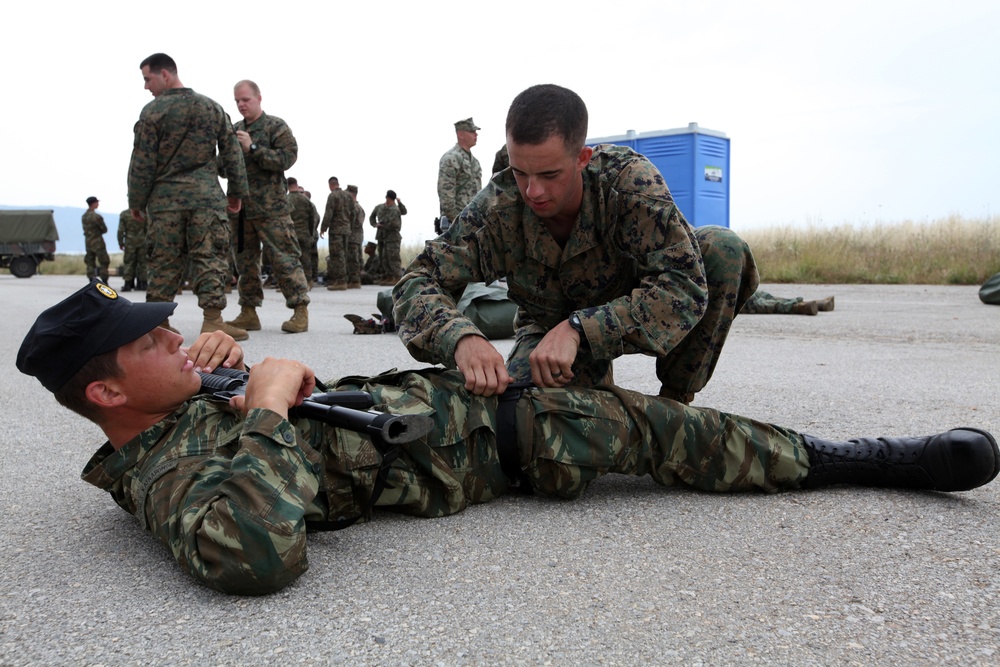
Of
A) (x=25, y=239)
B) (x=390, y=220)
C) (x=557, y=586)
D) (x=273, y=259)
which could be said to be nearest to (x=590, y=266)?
(x=557, y=586)

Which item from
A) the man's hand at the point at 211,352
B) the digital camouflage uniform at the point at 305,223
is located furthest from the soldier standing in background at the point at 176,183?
the digital camouflage uniform at the point at 305,223

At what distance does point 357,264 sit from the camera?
17438 mm

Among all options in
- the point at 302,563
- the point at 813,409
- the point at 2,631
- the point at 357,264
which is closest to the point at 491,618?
the point at 302,563

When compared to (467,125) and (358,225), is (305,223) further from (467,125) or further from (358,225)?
(467,125)

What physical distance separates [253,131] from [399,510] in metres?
6.23

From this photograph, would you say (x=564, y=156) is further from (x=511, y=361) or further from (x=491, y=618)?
(x=491, y=618)

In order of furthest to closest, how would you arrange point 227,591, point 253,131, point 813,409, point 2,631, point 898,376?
point 253,131 → point 898,376 → point 813,409 → point 227,591 → point 2,631

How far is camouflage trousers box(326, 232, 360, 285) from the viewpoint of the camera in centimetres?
1636

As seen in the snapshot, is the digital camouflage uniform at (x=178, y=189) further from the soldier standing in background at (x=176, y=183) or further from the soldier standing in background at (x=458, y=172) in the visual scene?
the soldier standing in background at (x=458, y=172)

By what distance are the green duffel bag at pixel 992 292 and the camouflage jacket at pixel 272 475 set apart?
811cm

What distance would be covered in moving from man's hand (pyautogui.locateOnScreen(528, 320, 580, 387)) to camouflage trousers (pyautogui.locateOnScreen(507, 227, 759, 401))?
494mm

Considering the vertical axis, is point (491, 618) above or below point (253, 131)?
below

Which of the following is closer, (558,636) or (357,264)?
(558,636)

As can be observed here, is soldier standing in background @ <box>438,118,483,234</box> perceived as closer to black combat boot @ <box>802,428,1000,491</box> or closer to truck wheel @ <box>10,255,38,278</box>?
black combat boot @ <box>802,428,1000,491</box>
